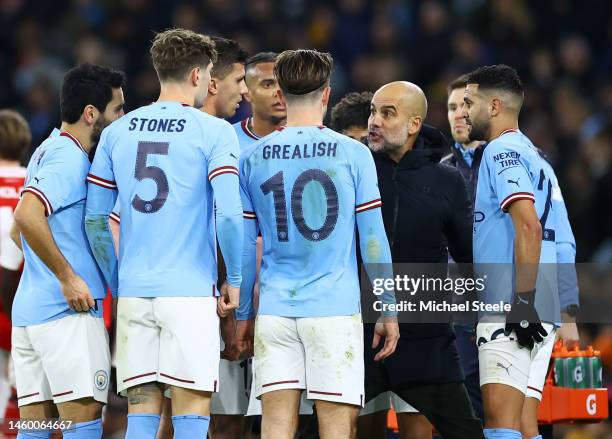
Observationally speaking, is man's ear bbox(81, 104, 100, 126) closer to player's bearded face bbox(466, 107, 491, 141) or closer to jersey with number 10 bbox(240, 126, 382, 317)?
jersey with number 10 bbox(240, 126, 382, 317)

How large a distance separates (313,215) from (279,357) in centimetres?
71

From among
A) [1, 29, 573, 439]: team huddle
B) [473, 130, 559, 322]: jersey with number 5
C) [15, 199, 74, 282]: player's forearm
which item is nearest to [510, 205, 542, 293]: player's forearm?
[1, 29, 573, 439]: team huddle

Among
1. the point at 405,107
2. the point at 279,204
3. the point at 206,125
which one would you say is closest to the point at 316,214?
the point at 279,204

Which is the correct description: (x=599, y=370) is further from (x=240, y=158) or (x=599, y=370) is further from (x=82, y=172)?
(x=82, y=172)

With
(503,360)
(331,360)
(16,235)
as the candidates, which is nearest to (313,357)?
(331,360)

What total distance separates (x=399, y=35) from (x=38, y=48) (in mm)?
4507

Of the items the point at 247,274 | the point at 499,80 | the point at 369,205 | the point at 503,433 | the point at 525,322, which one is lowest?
the point at 503,433

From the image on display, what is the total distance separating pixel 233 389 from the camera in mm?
6770

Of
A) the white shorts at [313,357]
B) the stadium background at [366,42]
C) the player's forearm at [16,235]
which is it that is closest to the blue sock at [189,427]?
the white shorts at [313,357]

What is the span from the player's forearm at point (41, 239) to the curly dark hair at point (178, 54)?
36.2 inches

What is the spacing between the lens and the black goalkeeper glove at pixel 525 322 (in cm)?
609

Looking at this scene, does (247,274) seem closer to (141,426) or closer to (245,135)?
(141,426)

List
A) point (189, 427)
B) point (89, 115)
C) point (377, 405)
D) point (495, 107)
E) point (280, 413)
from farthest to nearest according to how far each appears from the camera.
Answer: point (377, 405), point (495, 107), point (89, 115), point (280, 413), point (189, 427)

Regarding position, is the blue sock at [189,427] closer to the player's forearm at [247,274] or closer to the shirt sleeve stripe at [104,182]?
the player's forearm at [247,274]
